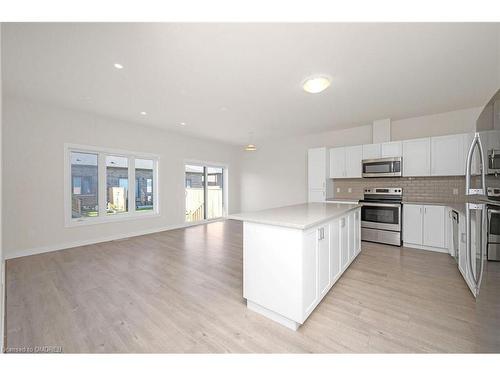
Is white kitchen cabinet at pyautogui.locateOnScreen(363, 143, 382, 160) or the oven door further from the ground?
white kitchen cabinet at pyautogui.locateOnScreen(363, 143, 382, 160)

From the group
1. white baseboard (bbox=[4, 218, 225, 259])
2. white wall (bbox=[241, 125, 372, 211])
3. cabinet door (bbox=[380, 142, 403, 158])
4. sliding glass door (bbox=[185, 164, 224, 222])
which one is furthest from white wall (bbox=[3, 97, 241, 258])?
cabinet door (bbox=[380, 142, 403, 158])

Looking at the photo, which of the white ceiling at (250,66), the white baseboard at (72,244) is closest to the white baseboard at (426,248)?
the white ceiling at (250,66)

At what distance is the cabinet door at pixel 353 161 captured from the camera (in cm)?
457

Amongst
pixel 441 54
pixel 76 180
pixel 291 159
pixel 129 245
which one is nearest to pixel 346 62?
pixel 441 54

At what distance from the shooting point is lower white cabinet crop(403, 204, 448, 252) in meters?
3.52

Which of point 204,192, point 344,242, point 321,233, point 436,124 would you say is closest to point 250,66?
point 321,233

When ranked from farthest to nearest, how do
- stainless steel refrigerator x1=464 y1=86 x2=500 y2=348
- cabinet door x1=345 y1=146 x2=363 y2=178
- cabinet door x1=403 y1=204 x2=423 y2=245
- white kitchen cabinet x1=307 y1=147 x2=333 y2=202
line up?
white kitchen cabinet x1=307 y1=147 x2=333 y2=202 → cabinet door x1=345 y1=146 x2=363 y2=178 → cabinet door x1=403 y1=204 x2=423 y2=245 → stainless steel refrigerator x1=464 y1=86 x2=500 y2=348

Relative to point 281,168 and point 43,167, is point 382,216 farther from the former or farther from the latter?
point 43,167

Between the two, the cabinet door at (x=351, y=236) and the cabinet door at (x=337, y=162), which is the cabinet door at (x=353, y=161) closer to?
the cabinet door at (x=337, y=162)

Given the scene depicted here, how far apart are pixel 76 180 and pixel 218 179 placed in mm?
4004

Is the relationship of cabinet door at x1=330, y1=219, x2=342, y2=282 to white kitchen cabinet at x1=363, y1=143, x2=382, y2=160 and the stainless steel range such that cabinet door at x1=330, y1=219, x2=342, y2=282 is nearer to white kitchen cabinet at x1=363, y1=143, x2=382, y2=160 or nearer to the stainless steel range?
the stainless steel range

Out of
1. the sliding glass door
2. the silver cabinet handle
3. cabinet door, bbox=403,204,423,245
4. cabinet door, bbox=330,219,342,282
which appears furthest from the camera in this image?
the sliding glass door

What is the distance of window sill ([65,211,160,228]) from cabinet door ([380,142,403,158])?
558 cm
